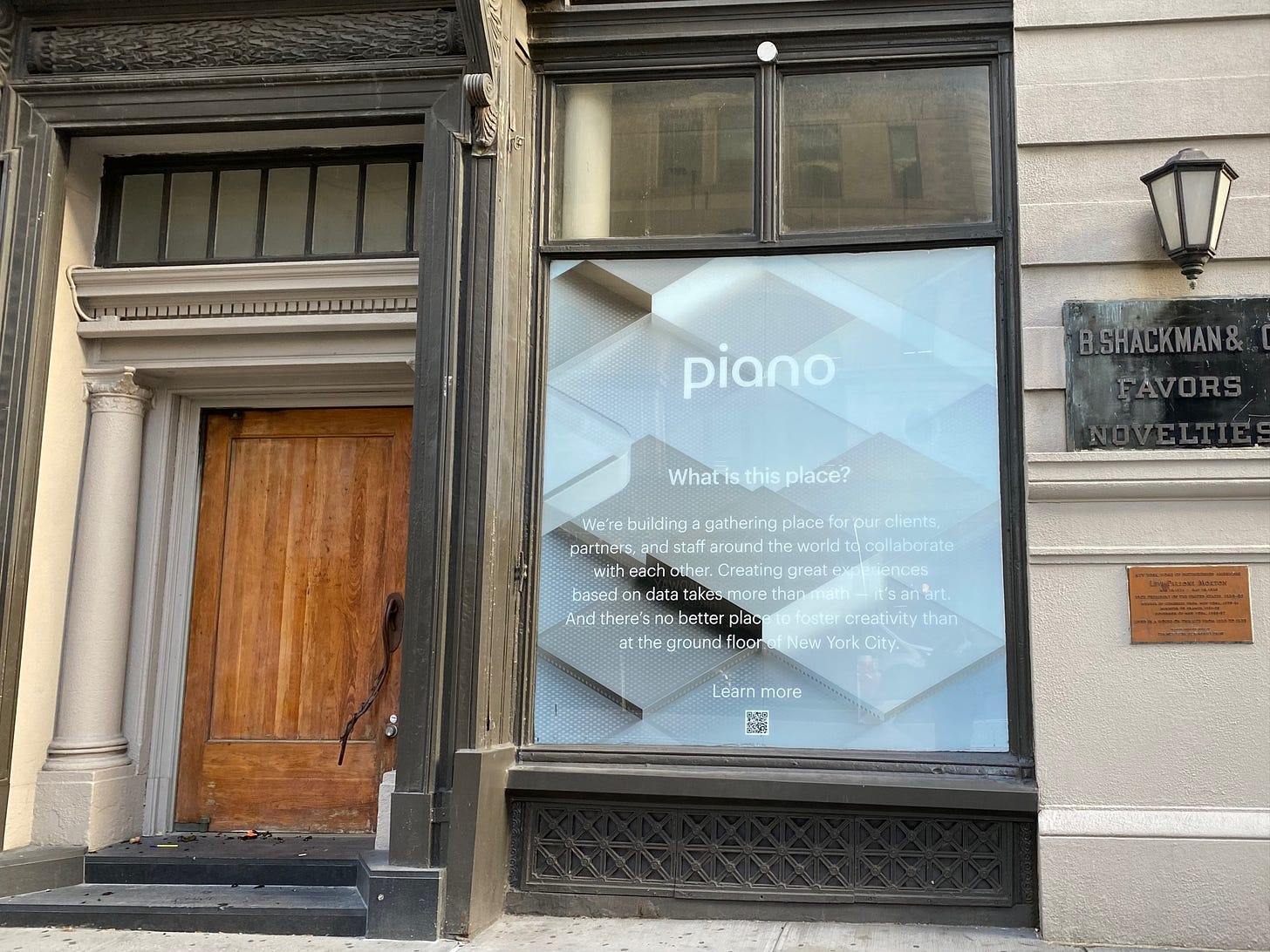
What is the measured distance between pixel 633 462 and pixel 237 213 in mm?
2920

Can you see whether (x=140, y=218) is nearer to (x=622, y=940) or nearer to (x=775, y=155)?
(x=775, y=155)

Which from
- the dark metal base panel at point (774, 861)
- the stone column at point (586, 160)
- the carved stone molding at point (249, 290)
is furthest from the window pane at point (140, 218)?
the dark metal base panel at point (774, 861)

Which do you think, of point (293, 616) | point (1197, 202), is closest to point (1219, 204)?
point (1197, 202)

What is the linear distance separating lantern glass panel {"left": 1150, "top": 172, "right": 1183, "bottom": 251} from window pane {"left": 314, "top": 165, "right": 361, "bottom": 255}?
173 inches

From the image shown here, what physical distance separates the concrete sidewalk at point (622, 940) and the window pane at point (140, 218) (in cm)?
383

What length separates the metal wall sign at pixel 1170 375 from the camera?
5.47 metres

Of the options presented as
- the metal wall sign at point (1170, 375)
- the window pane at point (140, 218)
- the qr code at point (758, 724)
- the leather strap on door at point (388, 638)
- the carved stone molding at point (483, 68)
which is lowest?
the qr code at point (758, 724)

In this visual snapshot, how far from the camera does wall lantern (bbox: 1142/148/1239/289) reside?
537 centimetres

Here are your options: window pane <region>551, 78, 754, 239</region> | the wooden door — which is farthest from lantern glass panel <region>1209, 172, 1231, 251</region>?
the wooden door

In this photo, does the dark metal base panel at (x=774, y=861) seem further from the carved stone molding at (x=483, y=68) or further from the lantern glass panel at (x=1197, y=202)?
the carved stone molding at (x=483, y=68)

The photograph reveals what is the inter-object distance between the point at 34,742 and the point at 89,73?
3787 mm

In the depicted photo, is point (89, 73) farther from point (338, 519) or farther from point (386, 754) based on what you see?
point (386, 754)

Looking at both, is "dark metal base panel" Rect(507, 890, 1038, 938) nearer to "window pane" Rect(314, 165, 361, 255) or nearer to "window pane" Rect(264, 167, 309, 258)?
"window pane" Rect(314, 165, 361, 255)

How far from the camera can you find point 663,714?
232 inches
